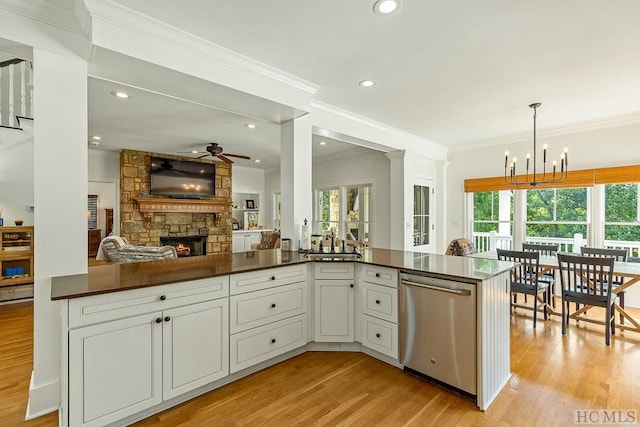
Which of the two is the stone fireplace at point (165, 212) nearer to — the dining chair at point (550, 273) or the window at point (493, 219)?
the window at point (493, 219)

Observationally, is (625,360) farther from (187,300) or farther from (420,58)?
(187,300)

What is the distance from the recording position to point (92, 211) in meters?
9.37

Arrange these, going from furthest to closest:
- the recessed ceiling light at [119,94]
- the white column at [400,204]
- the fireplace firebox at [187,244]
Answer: the fireplace firebox at [187,244], the white column at [400,204], the recessed ceiling light at [119,94]

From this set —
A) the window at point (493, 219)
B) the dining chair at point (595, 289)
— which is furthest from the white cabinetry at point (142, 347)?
the window at point (493, 219)

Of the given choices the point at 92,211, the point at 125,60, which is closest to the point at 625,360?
the point at 125,60

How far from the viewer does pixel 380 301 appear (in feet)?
8.95

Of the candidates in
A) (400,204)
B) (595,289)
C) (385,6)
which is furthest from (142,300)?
(400,204)

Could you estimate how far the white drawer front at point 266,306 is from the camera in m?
2.37

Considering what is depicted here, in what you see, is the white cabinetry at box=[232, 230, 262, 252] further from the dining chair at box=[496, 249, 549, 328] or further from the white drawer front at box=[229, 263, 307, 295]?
the dining chair at box=[496, 249, 549, 328]

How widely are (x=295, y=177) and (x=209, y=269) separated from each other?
148cm

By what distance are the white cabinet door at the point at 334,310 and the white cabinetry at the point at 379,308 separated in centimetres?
12

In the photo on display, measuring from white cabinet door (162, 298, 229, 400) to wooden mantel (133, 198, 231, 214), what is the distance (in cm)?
530

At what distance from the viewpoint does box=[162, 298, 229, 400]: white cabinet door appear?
6.61 feet

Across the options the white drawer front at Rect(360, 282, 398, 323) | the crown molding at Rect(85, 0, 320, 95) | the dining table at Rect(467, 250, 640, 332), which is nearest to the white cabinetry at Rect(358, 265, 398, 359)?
the white drawer front at Rect(360, 282, 398, 323)
